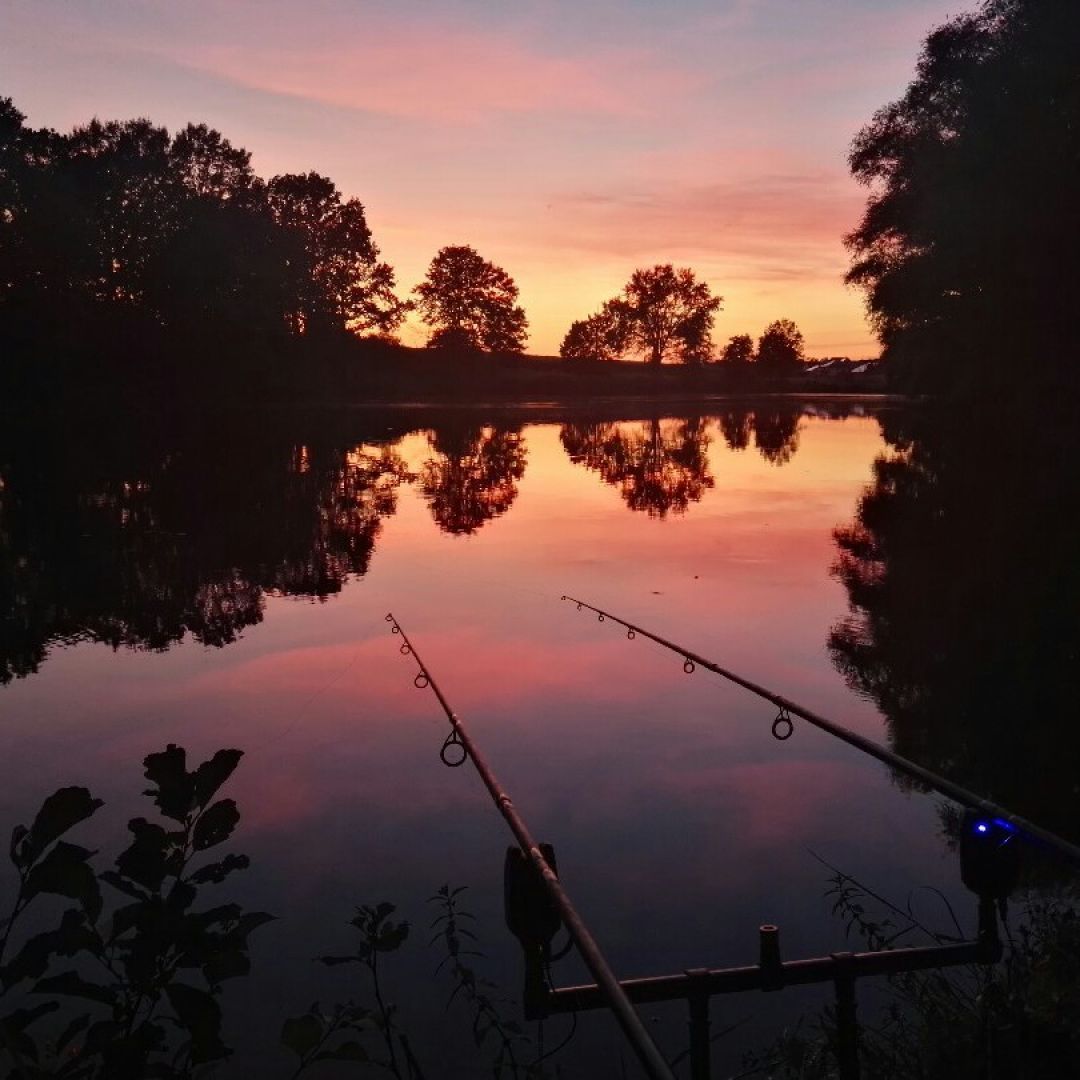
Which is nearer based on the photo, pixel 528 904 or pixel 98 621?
pixel 528 904

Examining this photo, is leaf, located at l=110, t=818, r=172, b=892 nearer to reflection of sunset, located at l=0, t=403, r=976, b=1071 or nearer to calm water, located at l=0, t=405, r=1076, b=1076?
calm water, located at l=0, t=405, r=1076, b=1076

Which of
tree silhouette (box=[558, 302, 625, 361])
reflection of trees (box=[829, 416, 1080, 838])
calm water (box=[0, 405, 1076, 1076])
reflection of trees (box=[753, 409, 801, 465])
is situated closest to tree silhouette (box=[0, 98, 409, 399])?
reflection of trees (box=[753, 409, 801, 465])

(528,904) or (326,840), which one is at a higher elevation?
(528,904)

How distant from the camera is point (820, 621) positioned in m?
13.6

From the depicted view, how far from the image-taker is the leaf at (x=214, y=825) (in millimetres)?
3090

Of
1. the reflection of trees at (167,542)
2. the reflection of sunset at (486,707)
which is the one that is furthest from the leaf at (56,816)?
the reflection of trees at (167,542)

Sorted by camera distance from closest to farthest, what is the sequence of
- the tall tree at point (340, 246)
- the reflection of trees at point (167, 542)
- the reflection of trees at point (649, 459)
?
the reflection of trees at point (167, 542), the reflection of trees at point (649, 459), the tall tree at point (340, 246)

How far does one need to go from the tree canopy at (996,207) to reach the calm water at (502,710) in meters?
14.3

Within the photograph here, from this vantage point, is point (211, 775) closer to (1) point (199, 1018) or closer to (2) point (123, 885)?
(2) point (123, 885)

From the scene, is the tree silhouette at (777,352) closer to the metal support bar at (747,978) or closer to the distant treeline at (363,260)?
the distant treeline at (363,260)

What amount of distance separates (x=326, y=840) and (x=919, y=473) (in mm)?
28379

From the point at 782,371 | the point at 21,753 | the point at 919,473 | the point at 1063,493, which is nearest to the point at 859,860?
the point at 21,753

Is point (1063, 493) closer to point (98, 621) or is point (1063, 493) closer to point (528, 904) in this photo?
point (98, 621)

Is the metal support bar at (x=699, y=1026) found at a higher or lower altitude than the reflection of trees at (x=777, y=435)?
lower
